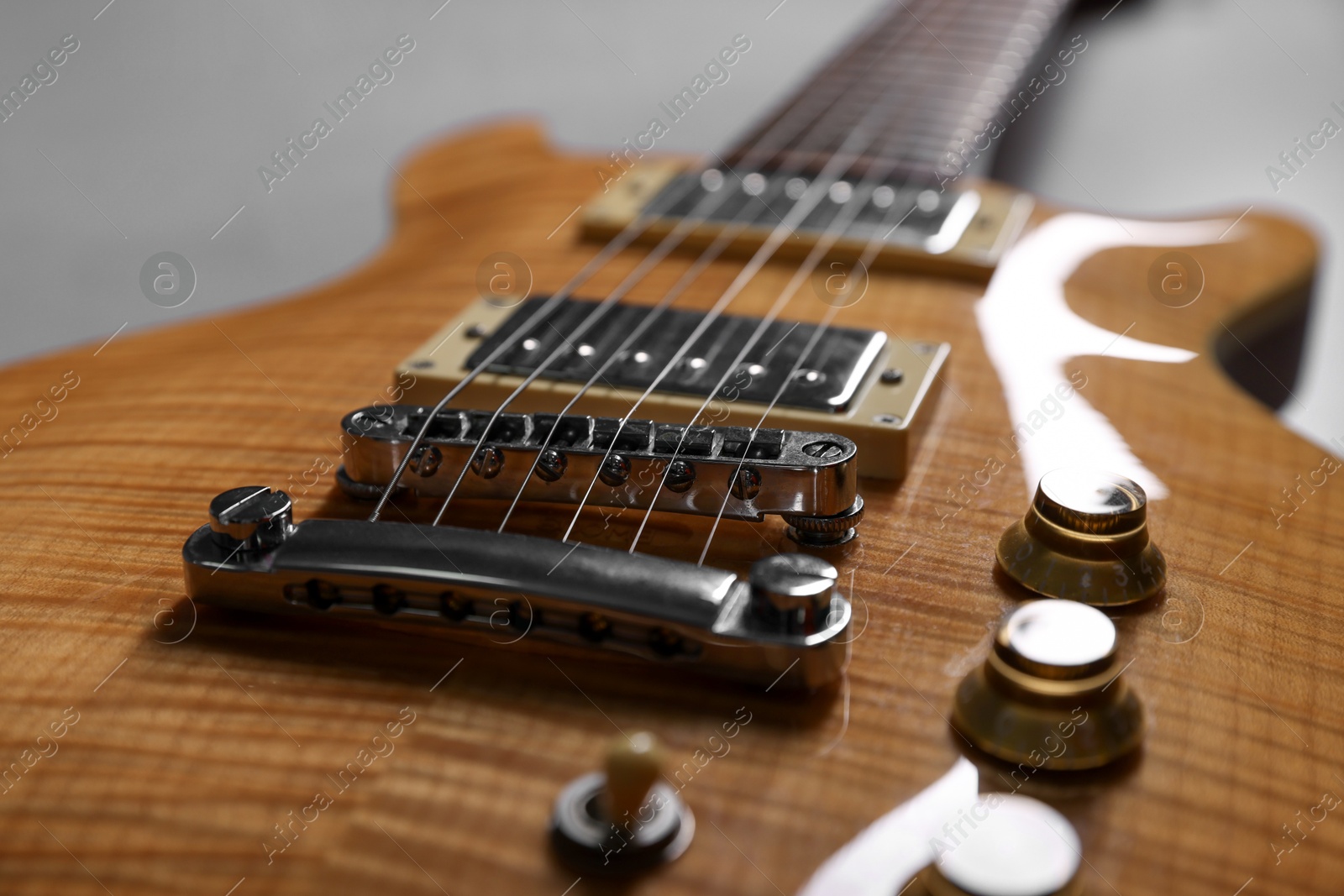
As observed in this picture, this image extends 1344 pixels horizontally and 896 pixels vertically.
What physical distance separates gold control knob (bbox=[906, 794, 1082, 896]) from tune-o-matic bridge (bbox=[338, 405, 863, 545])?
218 millimetres

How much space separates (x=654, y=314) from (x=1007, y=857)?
0.54m

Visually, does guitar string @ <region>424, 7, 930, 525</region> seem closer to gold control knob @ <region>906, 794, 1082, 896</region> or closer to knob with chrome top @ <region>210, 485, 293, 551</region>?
knob with chrome top @ <region>210, 485, 293, 551</region>

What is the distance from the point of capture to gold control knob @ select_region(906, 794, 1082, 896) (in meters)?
0.43

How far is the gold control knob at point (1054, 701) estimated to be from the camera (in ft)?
1.65

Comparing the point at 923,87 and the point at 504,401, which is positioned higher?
the point at 504,401

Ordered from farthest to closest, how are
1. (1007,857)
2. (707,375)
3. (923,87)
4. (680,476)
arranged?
(923,87)
(707,375)
(680,476)
(1007,857)

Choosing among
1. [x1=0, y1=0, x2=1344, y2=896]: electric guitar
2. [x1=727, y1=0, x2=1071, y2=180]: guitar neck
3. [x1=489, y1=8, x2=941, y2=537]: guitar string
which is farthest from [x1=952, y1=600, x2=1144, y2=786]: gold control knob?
[x1=727, y1=0, x2=1071, y2=180]: guitar neck

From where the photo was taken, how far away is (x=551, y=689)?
56cm

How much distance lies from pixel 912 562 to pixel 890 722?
14cm

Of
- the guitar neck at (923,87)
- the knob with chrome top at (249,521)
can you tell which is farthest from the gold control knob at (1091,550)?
the guitar neck at (923,87)

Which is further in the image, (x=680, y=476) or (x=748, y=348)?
(x=748, y=348)

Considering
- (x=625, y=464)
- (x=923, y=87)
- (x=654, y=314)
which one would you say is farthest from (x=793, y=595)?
(x=923, y=87)

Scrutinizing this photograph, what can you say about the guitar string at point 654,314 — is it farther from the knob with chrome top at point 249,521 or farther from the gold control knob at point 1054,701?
the gold control knob at point 1054,701

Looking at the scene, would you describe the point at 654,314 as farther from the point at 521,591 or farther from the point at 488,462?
the point at 521,591
